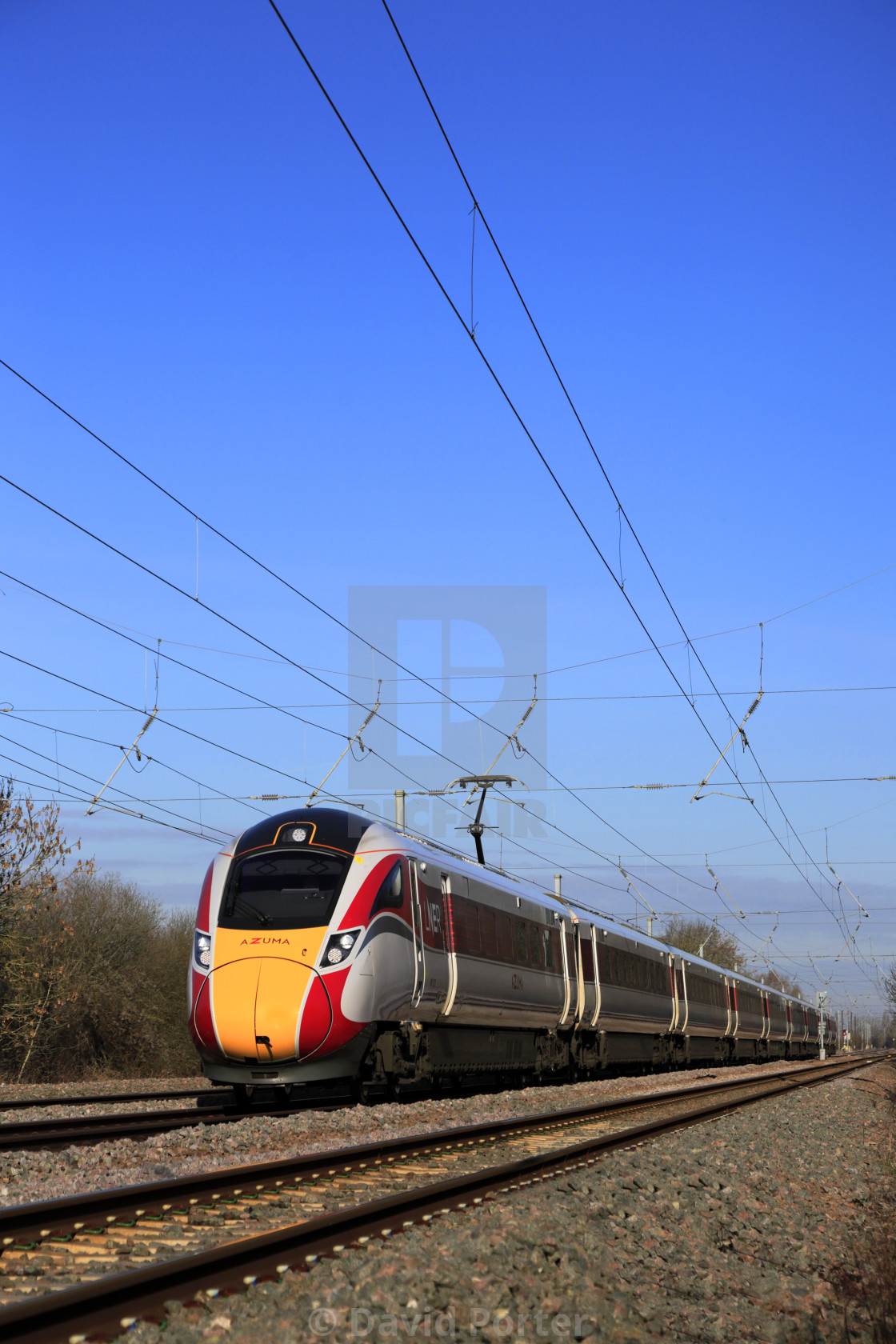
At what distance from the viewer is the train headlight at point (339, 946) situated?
1345 centimetres

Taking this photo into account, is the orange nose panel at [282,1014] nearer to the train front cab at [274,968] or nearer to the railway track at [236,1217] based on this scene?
the train front cab at [274,968]

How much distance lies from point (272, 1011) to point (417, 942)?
103 inches

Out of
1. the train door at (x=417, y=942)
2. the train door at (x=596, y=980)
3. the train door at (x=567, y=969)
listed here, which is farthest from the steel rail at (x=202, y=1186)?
the train door at (x=596, y=980)

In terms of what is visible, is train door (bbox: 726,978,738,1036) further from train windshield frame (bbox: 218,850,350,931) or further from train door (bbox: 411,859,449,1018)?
train windshield frame (bbox: 218,850,350,931)

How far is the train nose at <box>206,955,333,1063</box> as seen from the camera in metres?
13.1

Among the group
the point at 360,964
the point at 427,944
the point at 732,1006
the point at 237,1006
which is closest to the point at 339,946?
the point at 360,964

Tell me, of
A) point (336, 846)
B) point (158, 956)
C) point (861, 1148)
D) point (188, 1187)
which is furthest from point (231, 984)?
point (158, 956)

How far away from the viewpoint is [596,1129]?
13.1 meters

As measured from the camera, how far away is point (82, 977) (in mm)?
35500

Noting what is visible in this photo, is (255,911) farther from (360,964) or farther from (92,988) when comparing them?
(92,988)

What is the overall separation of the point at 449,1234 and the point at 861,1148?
9859 mm

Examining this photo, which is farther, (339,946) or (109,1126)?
(339,946)

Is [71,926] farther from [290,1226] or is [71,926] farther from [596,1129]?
[290,1226]

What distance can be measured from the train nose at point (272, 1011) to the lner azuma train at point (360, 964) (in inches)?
0.6
